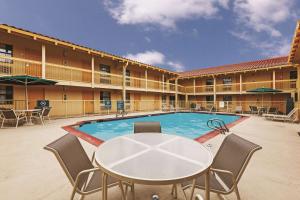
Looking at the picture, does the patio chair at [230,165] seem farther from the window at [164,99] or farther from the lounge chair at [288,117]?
the window at [164,99]

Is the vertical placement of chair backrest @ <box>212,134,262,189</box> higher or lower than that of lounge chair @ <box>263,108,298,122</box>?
higher

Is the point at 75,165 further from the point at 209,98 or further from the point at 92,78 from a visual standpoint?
the point at 209,98

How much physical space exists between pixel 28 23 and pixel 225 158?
149 metres

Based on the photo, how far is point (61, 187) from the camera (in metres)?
2.66

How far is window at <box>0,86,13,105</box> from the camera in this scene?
1069 centimetres

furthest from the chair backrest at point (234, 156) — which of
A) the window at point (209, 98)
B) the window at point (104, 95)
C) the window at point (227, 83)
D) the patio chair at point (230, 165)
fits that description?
the window at point (209, 98)

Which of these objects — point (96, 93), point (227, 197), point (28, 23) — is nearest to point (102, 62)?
point (96, 93)

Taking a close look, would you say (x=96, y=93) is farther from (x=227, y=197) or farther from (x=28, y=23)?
(x=28, y=23)

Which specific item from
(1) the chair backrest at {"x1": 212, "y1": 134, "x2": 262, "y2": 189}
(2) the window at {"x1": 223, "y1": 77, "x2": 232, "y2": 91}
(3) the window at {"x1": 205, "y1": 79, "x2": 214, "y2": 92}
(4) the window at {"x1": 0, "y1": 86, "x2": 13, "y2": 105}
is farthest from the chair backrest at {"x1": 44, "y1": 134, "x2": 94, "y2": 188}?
(2) the window at {"x1": 223, "y1": 77, "x2": 232, "y2": 91}

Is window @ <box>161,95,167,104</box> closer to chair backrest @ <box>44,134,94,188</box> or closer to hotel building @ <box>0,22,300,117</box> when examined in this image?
hotel building @ <box>0,22,300,117</box>

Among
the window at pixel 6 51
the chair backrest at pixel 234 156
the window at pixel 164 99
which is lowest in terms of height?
the chair backrest at pixel 234 156

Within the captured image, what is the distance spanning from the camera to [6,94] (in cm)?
1087

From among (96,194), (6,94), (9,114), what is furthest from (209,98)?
(96,194)

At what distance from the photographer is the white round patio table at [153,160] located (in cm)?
151
